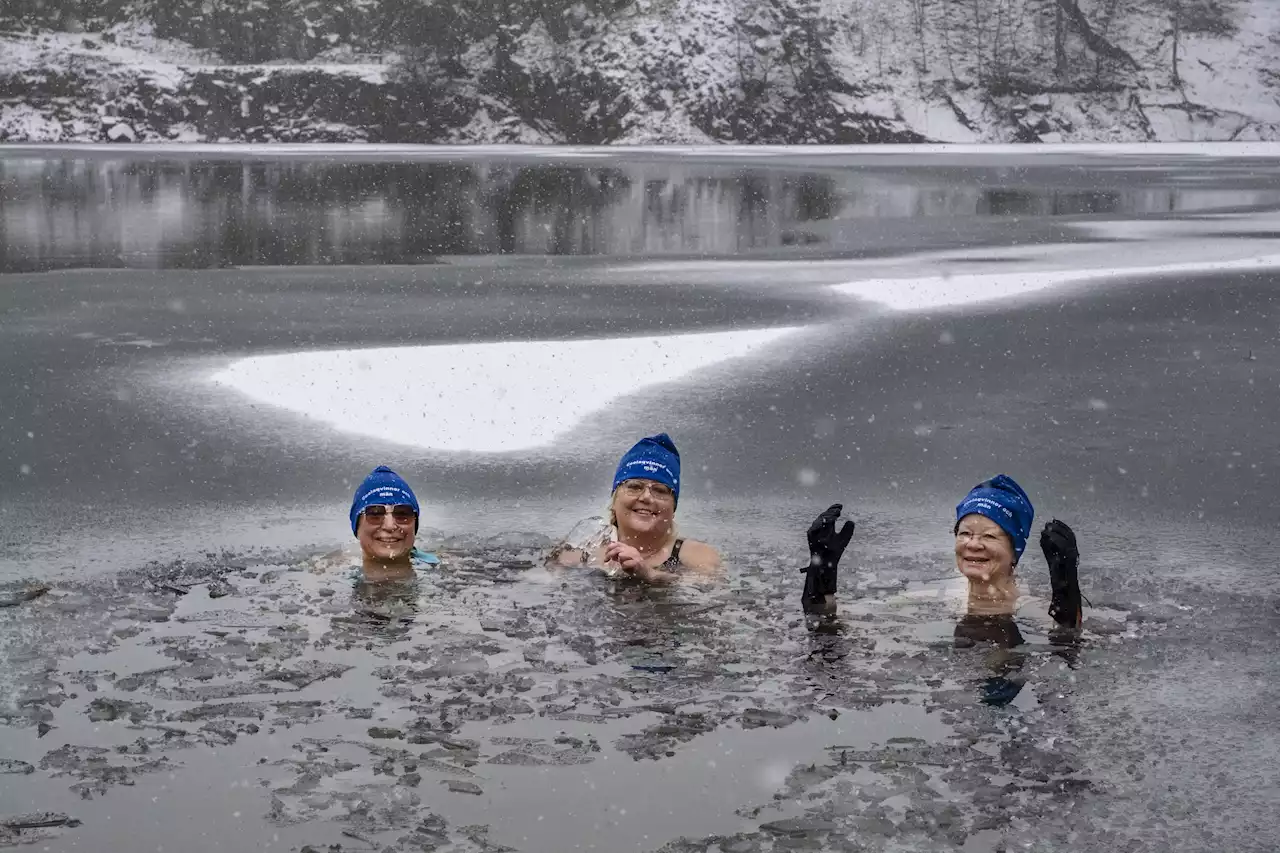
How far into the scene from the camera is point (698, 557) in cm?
651

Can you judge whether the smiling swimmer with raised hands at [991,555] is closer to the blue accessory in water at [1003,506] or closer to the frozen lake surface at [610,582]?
the blue accessory in water at [1003,506]

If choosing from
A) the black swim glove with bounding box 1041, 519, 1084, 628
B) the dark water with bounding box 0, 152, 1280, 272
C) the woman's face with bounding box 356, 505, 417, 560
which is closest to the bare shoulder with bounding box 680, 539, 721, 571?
the woman's face with bounding box 356, 505, 417, 560

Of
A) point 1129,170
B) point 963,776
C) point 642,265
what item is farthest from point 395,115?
point 963,776

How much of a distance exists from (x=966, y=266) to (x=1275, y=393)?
634 centimetres

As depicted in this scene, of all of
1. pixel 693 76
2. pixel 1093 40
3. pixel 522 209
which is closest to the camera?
pixel 522 209

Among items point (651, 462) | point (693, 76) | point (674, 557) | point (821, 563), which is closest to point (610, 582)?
point (674, 557)

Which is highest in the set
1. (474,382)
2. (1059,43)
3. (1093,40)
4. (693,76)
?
(1093,40)

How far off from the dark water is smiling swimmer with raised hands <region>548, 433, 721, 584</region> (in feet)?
36.6

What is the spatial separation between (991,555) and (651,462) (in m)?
1.38

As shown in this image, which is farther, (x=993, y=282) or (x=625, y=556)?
(x=993, y=282)

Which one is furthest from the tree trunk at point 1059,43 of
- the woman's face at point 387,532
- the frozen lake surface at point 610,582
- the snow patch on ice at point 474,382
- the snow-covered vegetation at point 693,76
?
the woman's face at point 387,532

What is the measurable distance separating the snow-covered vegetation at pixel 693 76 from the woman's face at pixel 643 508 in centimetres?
7535

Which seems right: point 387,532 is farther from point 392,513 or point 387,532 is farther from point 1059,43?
point 1059,43

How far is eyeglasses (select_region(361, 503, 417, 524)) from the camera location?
6578mm
